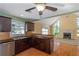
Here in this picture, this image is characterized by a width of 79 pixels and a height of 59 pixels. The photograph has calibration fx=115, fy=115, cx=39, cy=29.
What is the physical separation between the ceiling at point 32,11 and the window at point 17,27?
0.19m

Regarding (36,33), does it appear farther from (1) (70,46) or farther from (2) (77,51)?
(2) (77,51)

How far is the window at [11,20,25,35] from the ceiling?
0.62ft

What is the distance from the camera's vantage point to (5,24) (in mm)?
2924

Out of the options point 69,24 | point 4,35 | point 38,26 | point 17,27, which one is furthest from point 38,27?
point 4,35

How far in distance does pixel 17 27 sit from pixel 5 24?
0.34 metres

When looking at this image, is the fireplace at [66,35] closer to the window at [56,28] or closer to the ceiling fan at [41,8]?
the window at [56,28]

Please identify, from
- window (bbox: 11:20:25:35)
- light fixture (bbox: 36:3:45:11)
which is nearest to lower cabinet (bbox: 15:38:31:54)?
window (bbox: 11:20:25:35)

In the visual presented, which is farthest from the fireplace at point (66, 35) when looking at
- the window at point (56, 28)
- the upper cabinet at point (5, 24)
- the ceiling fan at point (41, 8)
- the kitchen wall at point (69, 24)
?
the upper cabinet at point (5, 24)

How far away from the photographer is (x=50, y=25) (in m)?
2.71

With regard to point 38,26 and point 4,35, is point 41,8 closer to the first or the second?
point 38,26

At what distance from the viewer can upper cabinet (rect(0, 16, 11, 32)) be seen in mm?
2812

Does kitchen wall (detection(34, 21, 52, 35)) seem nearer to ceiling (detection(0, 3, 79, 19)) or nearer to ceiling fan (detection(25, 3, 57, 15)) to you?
ceiling (detection(0, 3, 79, 19))

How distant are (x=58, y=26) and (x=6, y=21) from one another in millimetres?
1330

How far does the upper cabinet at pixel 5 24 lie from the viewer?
2812mm
